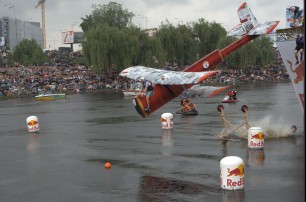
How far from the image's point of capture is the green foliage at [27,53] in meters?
95.5

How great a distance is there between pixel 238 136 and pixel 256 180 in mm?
7511

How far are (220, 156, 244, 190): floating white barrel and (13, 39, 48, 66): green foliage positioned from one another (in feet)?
289

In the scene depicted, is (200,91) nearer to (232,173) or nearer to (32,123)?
(32,123)

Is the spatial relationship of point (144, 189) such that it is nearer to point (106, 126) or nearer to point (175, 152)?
point (175, 152)

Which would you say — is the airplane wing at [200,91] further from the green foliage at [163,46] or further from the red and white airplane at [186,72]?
the green foliage at [163,46]

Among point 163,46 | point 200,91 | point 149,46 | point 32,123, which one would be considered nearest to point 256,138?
point 200,91

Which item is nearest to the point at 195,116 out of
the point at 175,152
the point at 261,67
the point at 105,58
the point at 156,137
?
the point at 156,137

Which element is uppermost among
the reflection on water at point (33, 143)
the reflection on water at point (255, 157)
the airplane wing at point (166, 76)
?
the airplane wing at point (166, 76)

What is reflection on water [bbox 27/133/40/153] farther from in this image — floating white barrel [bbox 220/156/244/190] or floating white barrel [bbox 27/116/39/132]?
floating white barrel [bbox 220/156/244/190]

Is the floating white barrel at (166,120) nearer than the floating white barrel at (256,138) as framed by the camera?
No

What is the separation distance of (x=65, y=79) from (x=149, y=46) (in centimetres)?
1419

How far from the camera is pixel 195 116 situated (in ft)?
97.0

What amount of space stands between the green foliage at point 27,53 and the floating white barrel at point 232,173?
88130 mm

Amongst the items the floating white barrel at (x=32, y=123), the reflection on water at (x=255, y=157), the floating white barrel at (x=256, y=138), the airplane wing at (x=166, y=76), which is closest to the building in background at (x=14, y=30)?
the floating white barrel at (x=32, y=123)
